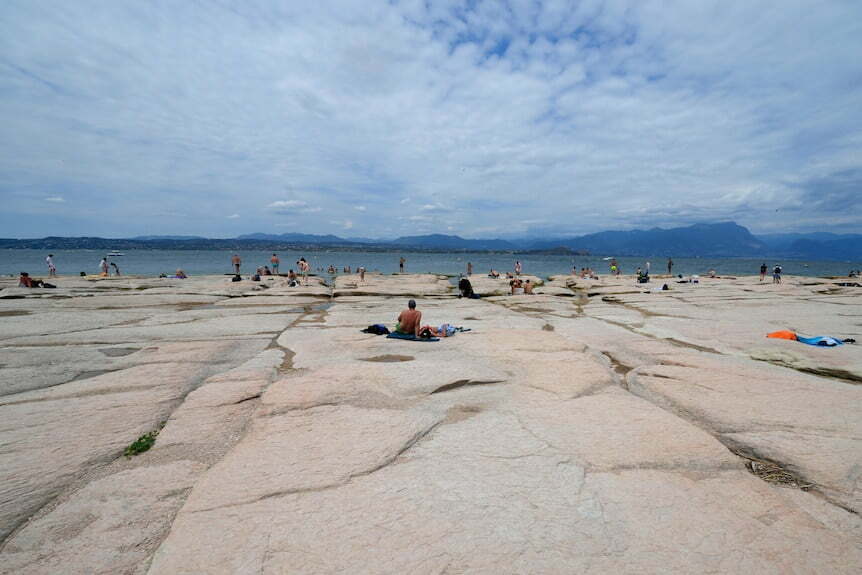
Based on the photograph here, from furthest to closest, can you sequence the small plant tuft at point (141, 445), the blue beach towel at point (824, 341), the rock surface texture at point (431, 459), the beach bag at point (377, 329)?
the beach bag at point (377, 329) → the blue beach towel at point (824, 341) → the small plant tuft at point (141, 445) → the rock surface texture at point (431, 459)

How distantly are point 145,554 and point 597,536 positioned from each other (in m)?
2.99

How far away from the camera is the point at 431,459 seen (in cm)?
361

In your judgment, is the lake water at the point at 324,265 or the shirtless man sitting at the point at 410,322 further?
the lake water at the point at 324,265

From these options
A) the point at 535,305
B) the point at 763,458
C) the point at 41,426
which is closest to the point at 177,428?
the point at 41,426

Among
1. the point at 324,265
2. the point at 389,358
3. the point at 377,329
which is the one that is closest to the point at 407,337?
the point at 377,329

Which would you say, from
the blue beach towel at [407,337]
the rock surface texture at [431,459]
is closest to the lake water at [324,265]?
the blue beach towel at [407,337]

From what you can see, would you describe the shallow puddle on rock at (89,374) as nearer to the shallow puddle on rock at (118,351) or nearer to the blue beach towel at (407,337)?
the shallow puddle on rock at (118,351)

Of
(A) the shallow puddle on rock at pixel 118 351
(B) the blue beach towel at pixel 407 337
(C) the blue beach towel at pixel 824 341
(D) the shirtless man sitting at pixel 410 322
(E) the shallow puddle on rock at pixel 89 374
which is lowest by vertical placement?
(E) the shallow puddle on rock at pixel 89 374

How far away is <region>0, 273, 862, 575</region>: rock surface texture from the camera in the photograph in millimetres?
2498

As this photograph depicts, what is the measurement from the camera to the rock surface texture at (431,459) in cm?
250

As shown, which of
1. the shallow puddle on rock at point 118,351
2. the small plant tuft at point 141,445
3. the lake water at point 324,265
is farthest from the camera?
the lake water at point 324,265

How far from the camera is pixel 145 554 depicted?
8.17 feet

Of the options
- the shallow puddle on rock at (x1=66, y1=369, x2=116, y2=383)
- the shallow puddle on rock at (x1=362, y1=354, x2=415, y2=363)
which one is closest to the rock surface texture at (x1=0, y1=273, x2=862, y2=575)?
the shallow puddle on rock at (x1=66, y1=369, x2=116, y2=383)

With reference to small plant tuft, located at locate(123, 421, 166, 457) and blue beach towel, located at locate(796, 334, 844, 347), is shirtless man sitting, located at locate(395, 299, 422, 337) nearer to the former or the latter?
small plant tuft, located at locate(123, 421, 166, 457)
